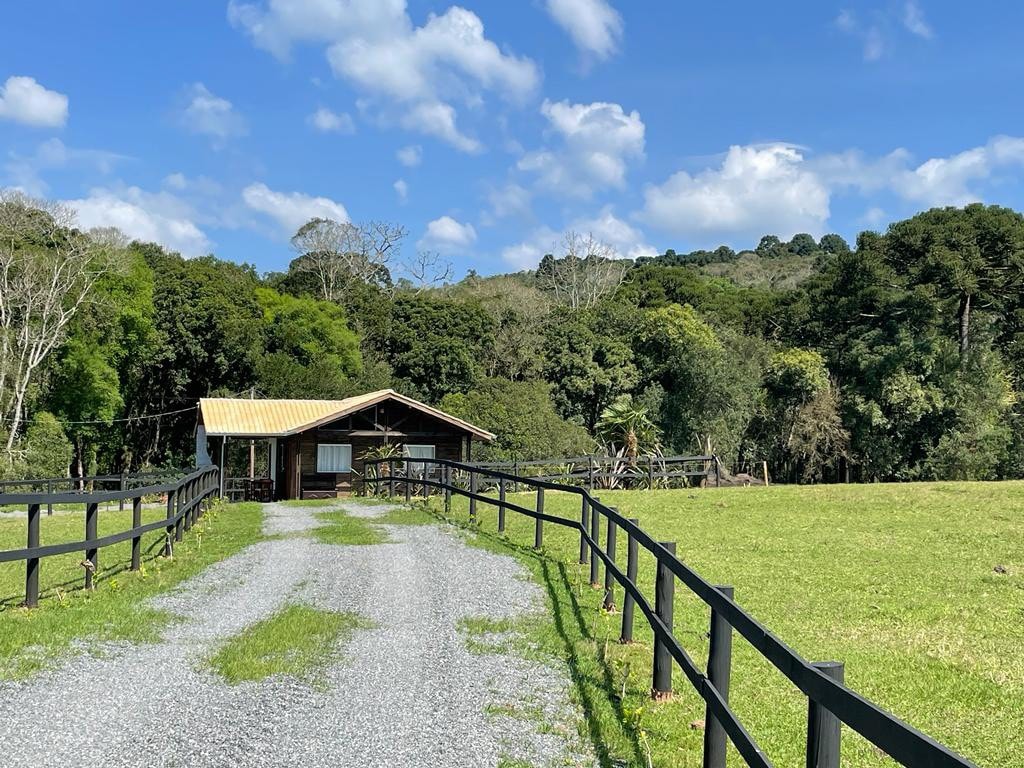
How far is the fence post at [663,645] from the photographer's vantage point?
5500 millimetres

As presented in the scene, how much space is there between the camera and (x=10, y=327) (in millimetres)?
36906

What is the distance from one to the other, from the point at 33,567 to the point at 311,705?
4123 millimetres

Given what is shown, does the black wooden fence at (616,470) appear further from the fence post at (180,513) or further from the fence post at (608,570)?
the fence post at (608,570)

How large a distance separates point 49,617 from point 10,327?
3441cm

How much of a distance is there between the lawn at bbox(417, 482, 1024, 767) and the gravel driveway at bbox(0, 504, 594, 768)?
0.50 m

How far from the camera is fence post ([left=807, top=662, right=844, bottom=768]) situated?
291 cm

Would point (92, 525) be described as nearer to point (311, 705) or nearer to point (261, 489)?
point (311, 705)

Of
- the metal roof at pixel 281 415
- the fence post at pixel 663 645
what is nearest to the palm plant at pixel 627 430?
the metal roof at pixel 281 415

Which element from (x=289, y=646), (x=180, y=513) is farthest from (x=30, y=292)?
(x=289, y=646)

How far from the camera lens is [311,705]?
5418mm

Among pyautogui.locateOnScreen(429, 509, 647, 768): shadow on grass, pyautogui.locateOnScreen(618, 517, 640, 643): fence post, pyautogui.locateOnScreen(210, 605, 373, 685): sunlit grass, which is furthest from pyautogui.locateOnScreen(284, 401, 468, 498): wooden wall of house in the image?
pyautogui.locateOnScreen(618, 517, 640, 643): fence post

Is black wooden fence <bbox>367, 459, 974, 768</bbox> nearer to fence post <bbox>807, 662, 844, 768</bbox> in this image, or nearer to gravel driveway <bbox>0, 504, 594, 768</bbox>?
fence post <bbox>807, 662, 844, 768</bbox>

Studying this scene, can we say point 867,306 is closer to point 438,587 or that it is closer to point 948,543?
point 948,543

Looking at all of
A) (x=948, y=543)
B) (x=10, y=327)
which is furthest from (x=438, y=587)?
(x=10, y=327)
